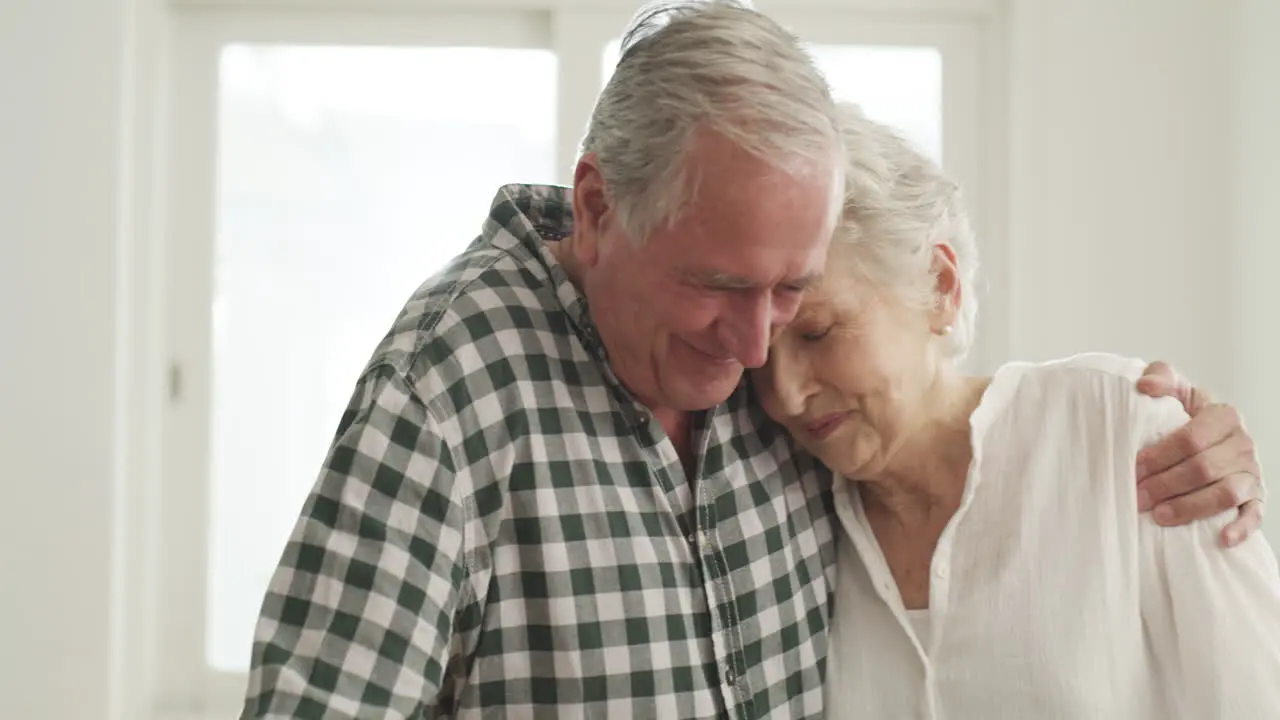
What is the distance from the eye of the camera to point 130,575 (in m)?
2.68

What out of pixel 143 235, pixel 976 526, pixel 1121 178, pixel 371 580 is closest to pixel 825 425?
pixel 976 526

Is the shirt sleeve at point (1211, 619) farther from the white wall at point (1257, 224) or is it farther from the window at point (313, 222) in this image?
the window at point (313, 222)

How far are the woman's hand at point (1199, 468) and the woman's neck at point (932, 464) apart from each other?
19 cm

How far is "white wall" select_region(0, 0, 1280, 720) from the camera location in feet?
8.55

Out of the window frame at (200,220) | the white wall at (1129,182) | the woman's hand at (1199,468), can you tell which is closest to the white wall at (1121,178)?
the white wall at (1129,182)

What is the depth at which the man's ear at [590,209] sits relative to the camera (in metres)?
1.14

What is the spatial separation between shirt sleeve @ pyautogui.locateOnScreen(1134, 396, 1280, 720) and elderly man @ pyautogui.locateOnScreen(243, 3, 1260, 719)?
50 millimetres

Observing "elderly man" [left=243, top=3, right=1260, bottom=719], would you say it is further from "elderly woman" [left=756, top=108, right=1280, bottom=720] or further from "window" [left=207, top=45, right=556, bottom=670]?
"window" [left=207, top=45, right=556, bottom=670]

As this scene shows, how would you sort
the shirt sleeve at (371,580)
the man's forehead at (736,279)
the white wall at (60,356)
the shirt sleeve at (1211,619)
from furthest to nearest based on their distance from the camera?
the white wall at (60,356)
the shirt sleeve at (1211,619)
the man's forehead at (736,279)
the shirt sleeve at (371,580)

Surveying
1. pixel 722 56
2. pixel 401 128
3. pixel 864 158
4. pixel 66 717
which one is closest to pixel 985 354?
pixel 401 128

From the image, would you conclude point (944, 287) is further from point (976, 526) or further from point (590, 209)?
point (590, 209)

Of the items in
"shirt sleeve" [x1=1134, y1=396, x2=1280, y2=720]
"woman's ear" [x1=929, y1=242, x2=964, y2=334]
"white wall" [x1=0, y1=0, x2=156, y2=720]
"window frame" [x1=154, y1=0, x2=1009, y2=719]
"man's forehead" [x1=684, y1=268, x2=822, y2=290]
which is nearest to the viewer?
"man's forehead" [x1=684, y1=268, x2=822, y2=290]

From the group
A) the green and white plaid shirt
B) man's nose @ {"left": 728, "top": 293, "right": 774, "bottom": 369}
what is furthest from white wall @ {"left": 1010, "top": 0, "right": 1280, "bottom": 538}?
man's nose @ {"left": 728, "top": 293, "right": 774, "bottom": 369}

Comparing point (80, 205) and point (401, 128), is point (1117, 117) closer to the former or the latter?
point (401, 128)
